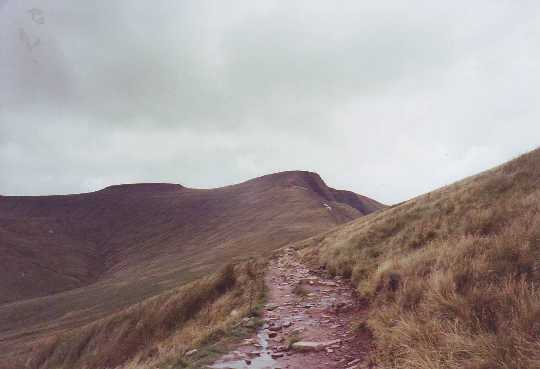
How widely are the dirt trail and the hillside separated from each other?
3083 centimetres

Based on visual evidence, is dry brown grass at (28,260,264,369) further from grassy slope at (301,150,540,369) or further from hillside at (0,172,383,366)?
hillside at (0,172,383,366)

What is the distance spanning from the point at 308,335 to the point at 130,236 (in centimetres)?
13158

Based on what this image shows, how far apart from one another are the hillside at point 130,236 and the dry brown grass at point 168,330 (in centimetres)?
1212

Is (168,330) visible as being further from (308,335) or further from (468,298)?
(468,298)

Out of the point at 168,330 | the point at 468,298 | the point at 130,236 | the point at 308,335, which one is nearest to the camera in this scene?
the point at 468,298

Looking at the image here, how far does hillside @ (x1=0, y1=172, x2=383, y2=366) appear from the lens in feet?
161

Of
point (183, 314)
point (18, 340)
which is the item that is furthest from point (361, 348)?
point (18, 340)

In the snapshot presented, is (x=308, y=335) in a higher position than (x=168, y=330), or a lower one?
higher

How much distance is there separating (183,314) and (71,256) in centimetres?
11886

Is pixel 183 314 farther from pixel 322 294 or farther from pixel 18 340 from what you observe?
pixel 18 340

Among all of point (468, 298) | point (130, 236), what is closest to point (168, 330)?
point (468, 298)

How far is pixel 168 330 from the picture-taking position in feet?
47.1

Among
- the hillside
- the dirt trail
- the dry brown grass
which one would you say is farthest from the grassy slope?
the hillside

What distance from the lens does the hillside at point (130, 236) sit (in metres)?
49.1
